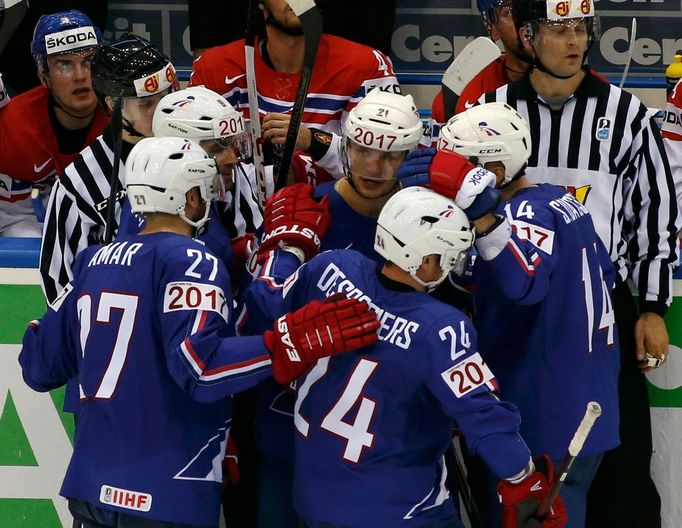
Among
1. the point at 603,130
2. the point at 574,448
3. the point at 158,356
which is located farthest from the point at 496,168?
the point at 158,356

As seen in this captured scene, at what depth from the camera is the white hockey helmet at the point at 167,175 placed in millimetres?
3426

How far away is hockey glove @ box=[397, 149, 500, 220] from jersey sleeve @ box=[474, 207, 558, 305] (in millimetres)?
81

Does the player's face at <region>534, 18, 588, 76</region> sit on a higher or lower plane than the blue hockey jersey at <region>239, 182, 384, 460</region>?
higher

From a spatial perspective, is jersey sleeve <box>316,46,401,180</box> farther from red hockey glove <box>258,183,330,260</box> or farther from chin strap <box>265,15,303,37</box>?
red hockey glove <box>258,183,330,260</box>

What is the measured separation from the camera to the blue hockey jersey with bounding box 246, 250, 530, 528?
10.5ft

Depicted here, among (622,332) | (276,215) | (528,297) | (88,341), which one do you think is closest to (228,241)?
(276,215)

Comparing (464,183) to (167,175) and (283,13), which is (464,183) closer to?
(167,175)

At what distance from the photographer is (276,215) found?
3.64 m

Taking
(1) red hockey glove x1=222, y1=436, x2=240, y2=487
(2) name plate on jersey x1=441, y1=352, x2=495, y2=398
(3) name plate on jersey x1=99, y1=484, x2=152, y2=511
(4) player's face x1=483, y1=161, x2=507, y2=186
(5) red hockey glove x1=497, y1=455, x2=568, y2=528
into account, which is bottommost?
(1) red hockey glove x1=222, y1=436, x2=240, y2=487

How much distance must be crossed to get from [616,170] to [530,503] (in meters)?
1.24

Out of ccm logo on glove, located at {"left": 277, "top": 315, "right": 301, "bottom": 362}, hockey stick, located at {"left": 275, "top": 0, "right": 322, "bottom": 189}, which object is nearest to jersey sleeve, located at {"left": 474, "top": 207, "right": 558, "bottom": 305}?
ccm logo on glove, located at {"left": 277, "top": 315, "right": 301, "bottom": 362}

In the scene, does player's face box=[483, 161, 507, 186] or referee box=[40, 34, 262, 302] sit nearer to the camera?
player's face box=[483, 161, 507, 186]

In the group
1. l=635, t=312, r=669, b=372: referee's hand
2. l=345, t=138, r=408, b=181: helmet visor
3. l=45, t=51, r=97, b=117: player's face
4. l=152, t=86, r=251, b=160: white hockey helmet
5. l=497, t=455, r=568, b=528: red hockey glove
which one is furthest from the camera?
l=45, t=51, r=97, b=117: player's face

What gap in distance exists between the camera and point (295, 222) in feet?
11.8
